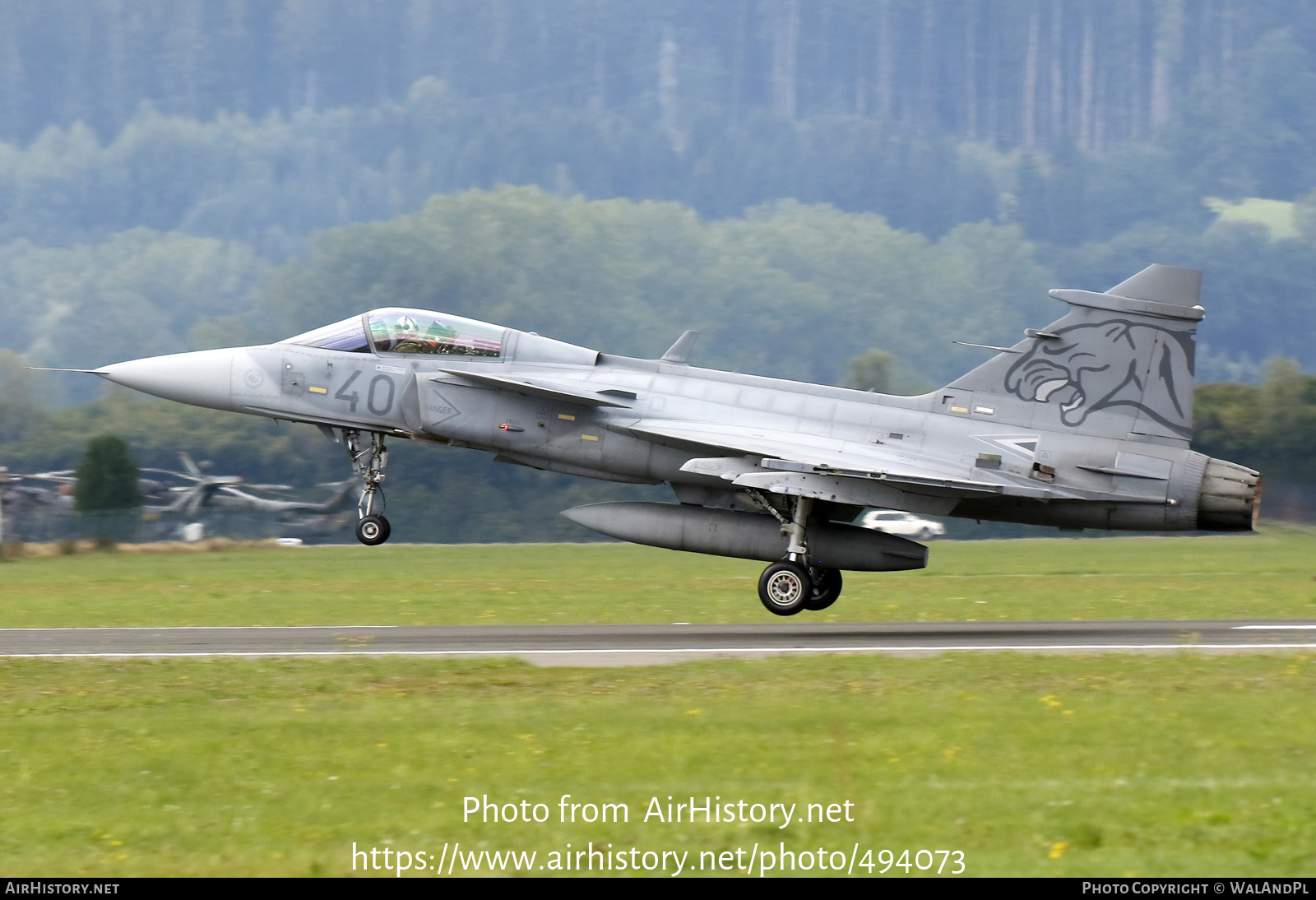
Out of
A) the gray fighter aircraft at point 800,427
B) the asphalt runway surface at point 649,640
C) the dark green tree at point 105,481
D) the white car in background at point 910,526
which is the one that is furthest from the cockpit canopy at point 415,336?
the white car in background at point 910,526

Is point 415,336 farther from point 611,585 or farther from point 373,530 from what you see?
point 611,585

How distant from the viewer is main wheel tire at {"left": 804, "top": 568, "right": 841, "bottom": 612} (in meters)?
18.9

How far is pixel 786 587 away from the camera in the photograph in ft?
59.0

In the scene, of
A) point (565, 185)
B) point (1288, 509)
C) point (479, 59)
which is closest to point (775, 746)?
point (1288, 509)

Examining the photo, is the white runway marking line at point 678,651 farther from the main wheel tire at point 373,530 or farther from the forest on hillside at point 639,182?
the forest on hillside at point 639,182

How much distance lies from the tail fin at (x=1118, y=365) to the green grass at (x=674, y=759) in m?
4.84

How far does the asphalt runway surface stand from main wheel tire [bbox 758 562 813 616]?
0.29m

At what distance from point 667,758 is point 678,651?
5572mm

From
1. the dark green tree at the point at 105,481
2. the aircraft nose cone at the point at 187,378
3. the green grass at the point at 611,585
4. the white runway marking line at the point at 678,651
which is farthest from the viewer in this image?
the dark green tree at the point at 105,481

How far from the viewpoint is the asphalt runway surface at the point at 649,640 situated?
599 inches

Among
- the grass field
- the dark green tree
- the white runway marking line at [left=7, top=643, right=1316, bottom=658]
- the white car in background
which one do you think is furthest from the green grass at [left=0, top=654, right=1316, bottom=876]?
the white car in background

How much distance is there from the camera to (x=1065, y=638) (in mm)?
16266

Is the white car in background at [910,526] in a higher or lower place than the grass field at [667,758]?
higher

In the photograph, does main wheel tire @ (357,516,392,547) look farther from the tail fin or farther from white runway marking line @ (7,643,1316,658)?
the tail fin
